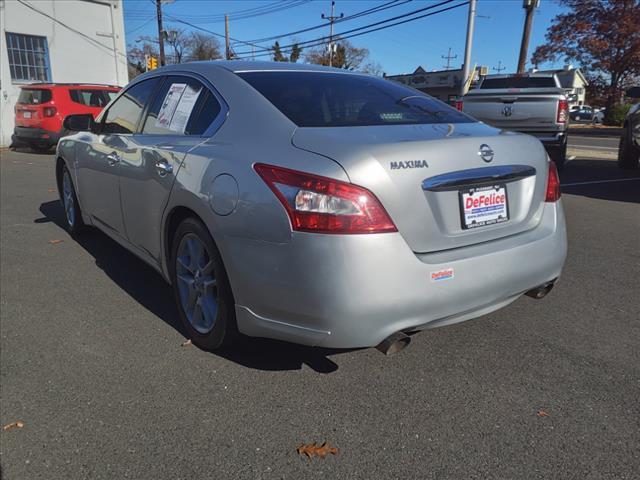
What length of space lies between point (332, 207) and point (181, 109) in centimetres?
153

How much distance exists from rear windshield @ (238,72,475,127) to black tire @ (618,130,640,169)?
845 centimetres

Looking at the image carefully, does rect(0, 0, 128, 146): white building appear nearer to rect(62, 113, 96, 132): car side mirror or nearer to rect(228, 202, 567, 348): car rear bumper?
rect(62, 113, 96, 132): car side mirror

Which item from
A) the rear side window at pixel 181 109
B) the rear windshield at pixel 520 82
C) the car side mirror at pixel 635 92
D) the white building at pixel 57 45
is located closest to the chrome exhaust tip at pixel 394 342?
the rear side window at pixel 181 109

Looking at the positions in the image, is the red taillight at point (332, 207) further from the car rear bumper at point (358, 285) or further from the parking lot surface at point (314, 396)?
the parking lot surface at point (314, 396)

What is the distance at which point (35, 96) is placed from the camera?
1308cm

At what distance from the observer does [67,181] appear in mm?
5109

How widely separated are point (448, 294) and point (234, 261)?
3.24 feet

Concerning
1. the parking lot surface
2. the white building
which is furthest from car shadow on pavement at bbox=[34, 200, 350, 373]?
the white building

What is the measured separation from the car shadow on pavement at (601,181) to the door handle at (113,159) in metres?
6.73

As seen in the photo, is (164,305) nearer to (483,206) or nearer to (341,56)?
(483,206)

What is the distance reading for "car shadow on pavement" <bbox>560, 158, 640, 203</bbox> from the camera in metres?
7.82

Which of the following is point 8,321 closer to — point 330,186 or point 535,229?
point 330,186

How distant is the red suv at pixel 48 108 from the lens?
42.2ft

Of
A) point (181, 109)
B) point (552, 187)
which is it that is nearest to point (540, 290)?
point (552, 187)
